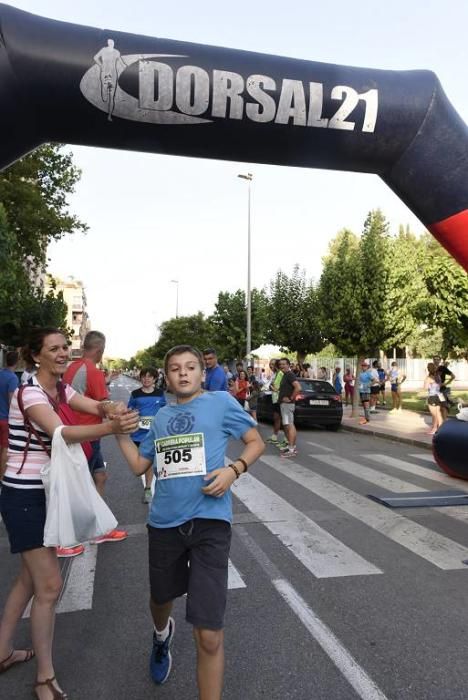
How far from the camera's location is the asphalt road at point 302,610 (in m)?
2.90

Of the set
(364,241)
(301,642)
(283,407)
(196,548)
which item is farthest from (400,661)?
(364,241)

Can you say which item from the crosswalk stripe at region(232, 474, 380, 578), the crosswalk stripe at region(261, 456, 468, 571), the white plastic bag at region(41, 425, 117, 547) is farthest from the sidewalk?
the white plastic bag at region(41, 425, 117, 547)

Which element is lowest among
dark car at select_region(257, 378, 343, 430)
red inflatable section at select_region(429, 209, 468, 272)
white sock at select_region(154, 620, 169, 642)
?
white sock at select_region(154, 620, 169, 642)

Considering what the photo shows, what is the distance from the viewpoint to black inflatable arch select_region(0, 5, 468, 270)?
174 inches

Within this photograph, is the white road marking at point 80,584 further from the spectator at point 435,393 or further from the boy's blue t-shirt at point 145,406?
the spectator at point 435,393

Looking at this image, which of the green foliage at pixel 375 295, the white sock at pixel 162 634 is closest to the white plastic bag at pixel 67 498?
the white sock at pixel 162 634

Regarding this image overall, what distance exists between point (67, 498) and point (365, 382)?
15.1 m

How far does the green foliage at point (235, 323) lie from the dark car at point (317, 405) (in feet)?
70.6

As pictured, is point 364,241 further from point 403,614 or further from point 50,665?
point 50,665

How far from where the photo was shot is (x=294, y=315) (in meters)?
33.2

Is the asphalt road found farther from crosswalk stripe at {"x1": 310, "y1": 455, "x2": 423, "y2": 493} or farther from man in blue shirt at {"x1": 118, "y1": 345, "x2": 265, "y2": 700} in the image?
crosswalk stripe at {"x1": 310, "y1": 455, "x2": 423, "y2": 493}

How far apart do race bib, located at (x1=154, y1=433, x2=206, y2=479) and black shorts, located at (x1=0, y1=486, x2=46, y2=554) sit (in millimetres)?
629

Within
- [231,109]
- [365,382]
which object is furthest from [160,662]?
[365,382]

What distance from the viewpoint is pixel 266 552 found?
4.93 m
